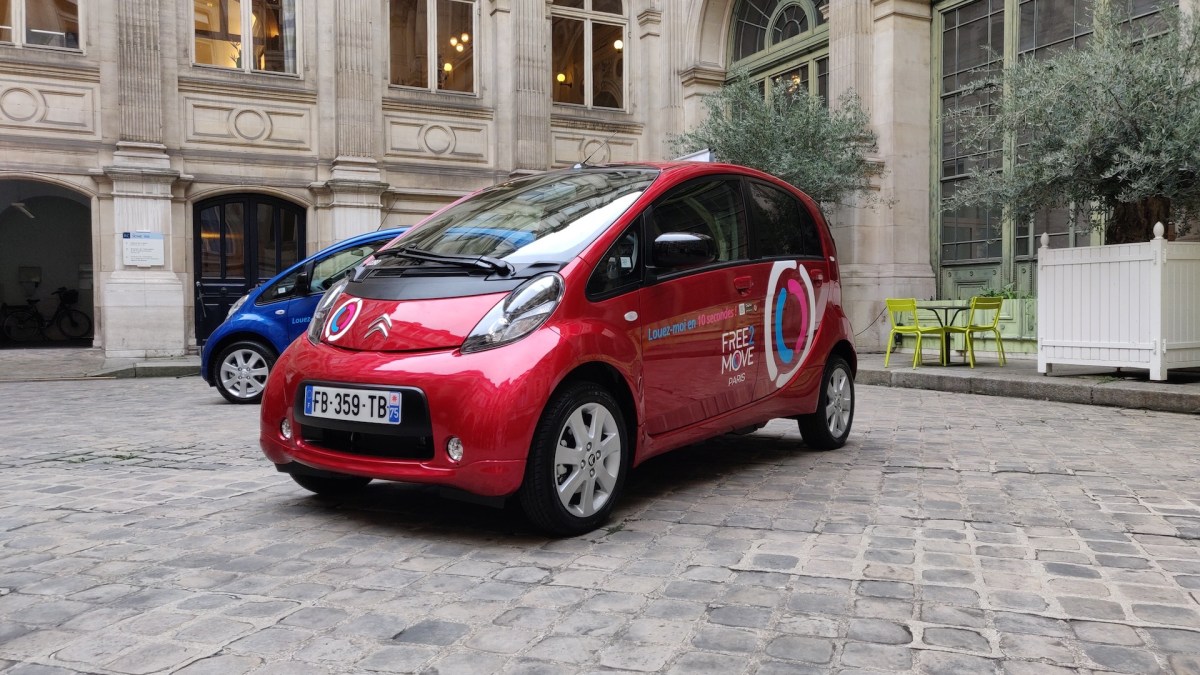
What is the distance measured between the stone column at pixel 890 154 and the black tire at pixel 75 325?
58.6 ft

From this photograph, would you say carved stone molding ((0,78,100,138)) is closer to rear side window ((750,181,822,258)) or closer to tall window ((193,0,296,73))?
tall window ((193,0,296,73))

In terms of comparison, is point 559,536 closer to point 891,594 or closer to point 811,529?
point 811,529

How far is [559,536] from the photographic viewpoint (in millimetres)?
3646

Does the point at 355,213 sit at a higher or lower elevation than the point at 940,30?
lower

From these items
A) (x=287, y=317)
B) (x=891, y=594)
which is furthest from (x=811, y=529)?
(x=287, y=317)

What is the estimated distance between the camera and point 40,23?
14.8 meters

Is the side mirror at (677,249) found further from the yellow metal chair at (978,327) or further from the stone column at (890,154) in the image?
the stone column at (890,154)

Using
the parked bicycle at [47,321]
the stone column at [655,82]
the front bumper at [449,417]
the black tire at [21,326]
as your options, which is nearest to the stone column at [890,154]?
the stone column at [655,82]

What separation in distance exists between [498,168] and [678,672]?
16286 mm

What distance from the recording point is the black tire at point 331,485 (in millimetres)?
4266

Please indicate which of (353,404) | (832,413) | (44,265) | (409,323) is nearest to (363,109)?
(44,265)

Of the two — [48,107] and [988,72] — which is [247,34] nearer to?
[48,107]

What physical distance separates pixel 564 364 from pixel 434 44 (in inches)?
615

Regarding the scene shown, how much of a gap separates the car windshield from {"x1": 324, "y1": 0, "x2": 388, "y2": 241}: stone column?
1214cm
